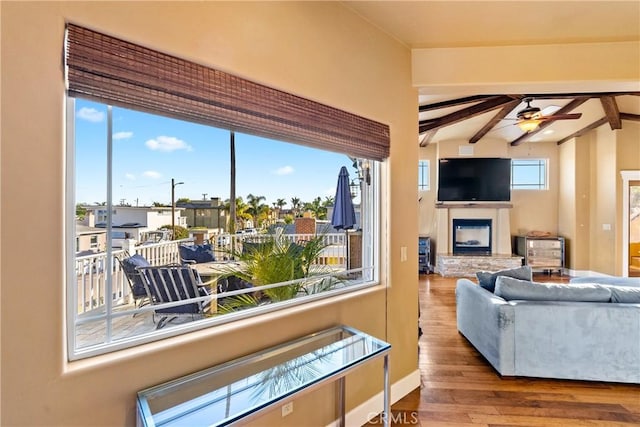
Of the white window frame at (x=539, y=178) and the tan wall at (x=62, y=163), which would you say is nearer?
the tan wall at (x=62, y=163)

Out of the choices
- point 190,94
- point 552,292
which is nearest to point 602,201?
point 552,292

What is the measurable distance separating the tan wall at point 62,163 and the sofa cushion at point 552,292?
154 centimetres

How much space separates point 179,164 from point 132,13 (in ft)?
2.10

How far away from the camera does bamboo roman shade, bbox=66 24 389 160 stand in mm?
1165

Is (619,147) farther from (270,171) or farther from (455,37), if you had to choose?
(270,171)

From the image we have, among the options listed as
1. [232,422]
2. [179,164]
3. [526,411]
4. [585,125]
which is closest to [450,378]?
[526,411]

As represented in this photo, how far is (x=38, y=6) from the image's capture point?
1.08 meters

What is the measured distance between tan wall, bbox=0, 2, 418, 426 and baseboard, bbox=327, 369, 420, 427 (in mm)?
66

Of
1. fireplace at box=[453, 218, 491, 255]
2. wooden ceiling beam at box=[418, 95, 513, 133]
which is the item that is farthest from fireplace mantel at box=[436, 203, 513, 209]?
wooden ceiling beam at box=[418, 95, 513, 133]

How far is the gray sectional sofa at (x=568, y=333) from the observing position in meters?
2.69

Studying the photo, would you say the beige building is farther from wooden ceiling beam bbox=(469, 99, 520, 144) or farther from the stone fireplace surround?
the stone fireplace surround

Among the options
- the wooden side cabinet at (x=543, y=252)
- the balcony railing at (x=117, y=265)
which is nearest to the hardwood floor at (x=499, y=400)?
the balcony railing at (x=117, y=265)

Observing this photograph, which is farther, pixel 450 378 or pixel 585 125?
pixel 585 125

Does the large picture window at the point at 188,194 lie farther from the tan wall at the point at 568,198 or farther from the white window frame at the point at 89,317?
the tan wall at the point at 568,198
